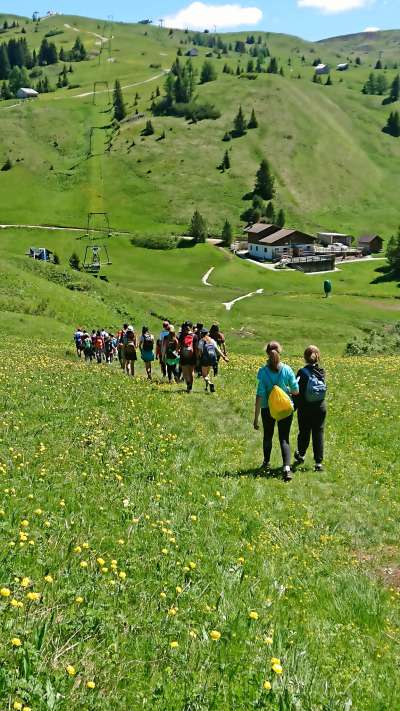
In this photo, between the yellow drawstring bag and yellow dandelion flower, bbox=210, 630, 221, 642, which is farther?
the yellow drawstring bag

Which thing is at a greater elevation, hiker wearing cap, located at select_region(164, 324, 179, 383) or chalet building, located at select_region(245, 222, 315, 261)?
hiker wearing cap, located at select_region(164, 324, 179, 383)

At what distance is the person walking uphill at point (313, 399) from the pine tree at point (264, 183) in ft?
523

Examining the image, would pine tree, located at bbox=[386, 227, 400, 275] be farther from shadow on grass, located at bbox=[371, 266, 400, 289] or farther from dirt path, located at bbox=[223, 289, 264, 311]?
dirt path, located at bbox=[223, 289, 264, 311]

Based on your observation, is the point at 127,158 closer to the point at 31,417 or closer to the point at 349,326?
the point at 349,326

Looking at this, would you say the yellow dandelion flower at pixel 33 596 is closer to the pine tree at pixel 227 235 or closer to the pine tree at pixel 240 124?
the pine tree at pixel 227 235

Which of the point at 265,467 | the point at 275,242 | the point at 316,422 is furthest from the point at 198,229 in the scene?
the point at 265,467

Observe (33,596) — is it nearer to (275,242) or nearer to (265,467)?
(265,467)

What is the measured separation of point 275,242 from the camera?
13638cm

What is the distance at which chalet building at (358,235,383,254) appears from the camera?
152 meters

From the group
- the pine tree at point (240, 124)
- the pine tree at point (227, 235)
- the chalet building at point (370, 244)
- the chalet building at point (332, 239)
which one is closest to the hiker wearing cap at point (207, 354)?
the pine tree at point (227, 235)

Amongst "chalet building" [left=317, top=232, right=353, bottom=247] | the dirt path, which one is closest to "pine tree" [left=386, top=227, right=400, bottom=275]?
"chalet building" [left=317, top=232, right=353, bottom=247]

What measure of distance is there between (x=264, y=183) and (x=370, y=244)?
36623 millimetres

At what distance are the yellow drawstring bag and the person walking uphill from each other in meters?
0.88

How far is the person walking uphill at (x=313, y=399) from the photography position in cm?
1367
